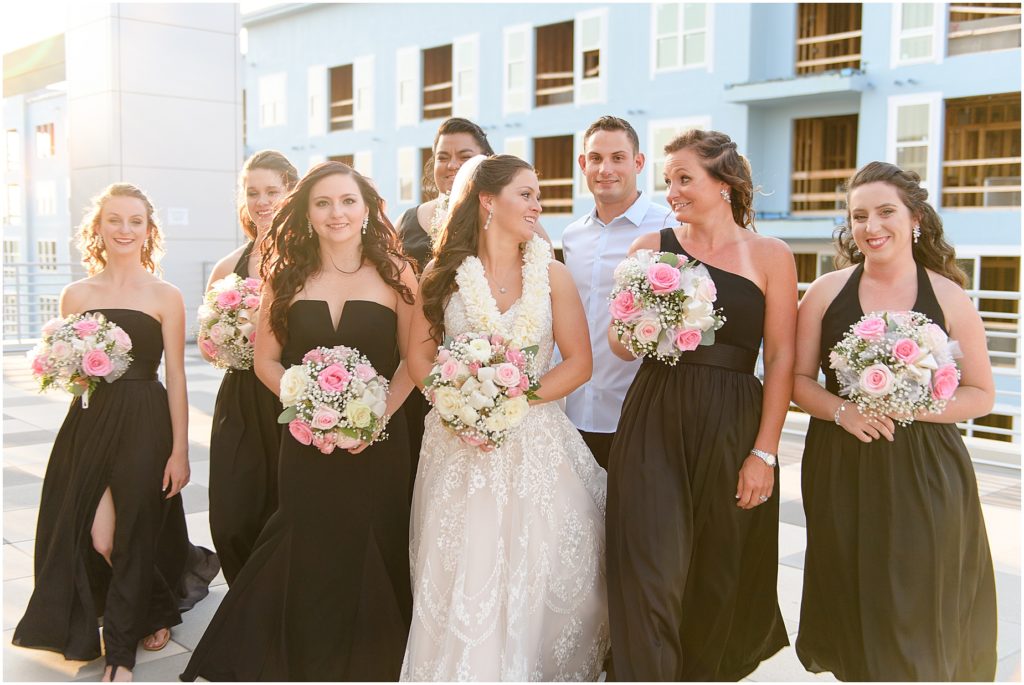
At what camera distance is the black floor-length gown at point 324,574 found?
387cm

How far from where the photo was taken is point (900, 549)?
3.46 m

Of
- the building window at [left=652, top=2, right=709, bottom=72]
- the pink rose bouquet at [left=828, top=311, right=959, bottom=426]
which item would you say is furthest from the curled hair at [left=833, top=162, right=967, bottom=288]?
the building window at [left=652, top=2, right=709, bottom=72]

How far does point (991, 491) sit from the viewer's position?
7367mm

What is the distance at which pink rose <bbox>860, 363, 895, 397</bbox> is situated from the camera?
3270 millimetres

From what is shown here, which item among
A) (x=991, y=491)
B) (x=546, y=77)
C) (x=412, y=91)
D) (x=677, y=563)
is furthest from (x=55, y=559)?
(x=412, y=91)

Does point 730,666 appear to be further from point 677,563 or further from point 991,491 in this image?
point 991,491

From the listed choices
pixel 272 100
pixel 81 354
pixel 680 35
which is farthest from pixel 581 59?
pixel 81 354

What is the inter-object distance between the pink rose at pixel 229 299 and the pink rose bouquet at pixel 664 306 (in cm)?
194

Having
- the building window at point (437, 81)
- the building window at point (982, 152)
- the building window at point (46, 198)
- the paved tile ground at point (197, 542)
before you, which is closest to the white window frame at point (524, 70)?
the building window at point (437, 81)

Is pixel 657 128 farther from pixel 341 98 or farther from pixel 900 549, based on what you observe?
pixel 900 549

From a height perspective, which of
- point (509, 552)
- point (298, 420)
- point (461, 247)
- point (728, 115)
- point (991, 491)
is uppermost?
→ point (728, 115)

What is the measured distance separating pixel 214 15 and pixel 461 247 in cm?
1294

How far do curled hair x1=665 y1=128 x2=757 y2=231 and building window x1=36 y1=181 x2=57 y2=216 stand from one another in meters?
35.0

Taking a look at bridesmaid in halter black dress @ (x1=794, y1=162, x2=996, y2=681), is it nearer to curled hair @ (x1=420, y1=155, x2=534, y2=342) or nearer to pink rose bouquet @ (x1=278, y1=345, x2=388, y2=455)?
curled hair @ (x1=420, y1=155, x2=534, y2=342)
